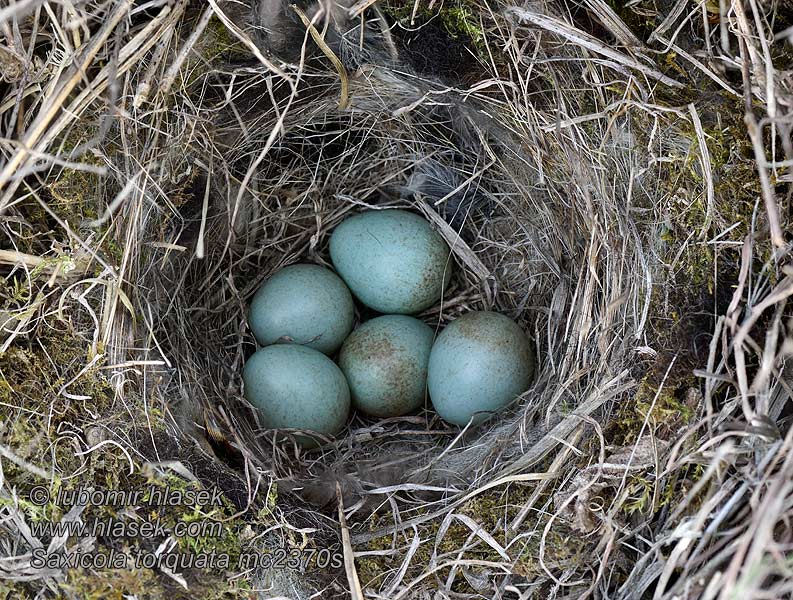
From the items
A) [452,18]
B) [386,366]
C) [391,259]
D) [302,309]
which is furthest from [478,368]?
[452,18]

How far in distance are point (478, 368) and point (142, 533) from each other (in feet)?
3.23

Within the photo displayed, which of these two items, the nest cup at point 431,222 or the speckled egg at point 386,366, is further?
the speckled egg at point 386,366

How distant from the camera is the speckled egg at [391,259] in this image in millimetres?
2400

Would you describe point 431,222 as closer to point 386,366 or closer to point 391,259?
point 391,259

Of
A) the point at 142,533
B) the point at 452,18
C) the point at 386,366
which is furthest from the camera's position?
the point at 386,366

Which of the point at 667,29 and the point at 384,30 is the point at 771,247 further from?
the point at 384,30

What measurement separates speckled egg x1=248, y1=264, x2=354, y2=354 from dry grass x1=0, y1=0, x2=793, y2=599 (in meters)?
0.14

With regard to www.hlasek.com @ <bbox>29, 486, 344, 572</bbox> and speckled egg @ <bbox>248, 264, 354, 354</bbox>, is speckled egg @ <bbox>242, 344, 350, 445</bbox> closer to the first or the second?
speckled egg @ <bbox>248, 264, 354, 354</bbox>

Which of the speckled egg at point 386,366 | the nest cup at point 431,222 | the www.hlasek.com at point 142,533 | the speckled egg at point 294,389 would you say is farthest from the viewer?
the speckled egg at point 386,366

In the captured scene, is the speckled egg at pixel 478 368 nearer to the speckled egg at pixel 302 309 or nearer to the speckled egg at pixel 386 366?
the speckled egg at pixel 386 366

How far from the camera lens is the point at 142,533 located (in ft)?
5.68

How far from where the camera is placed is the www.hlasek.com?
66.3 inches

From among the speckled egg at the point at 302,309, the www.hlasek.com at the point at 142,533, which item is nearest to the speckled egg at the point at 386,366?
the speckled egg at the point at 302,309

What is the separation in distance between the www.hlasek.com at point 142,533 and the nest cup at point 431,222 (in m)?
0.15
